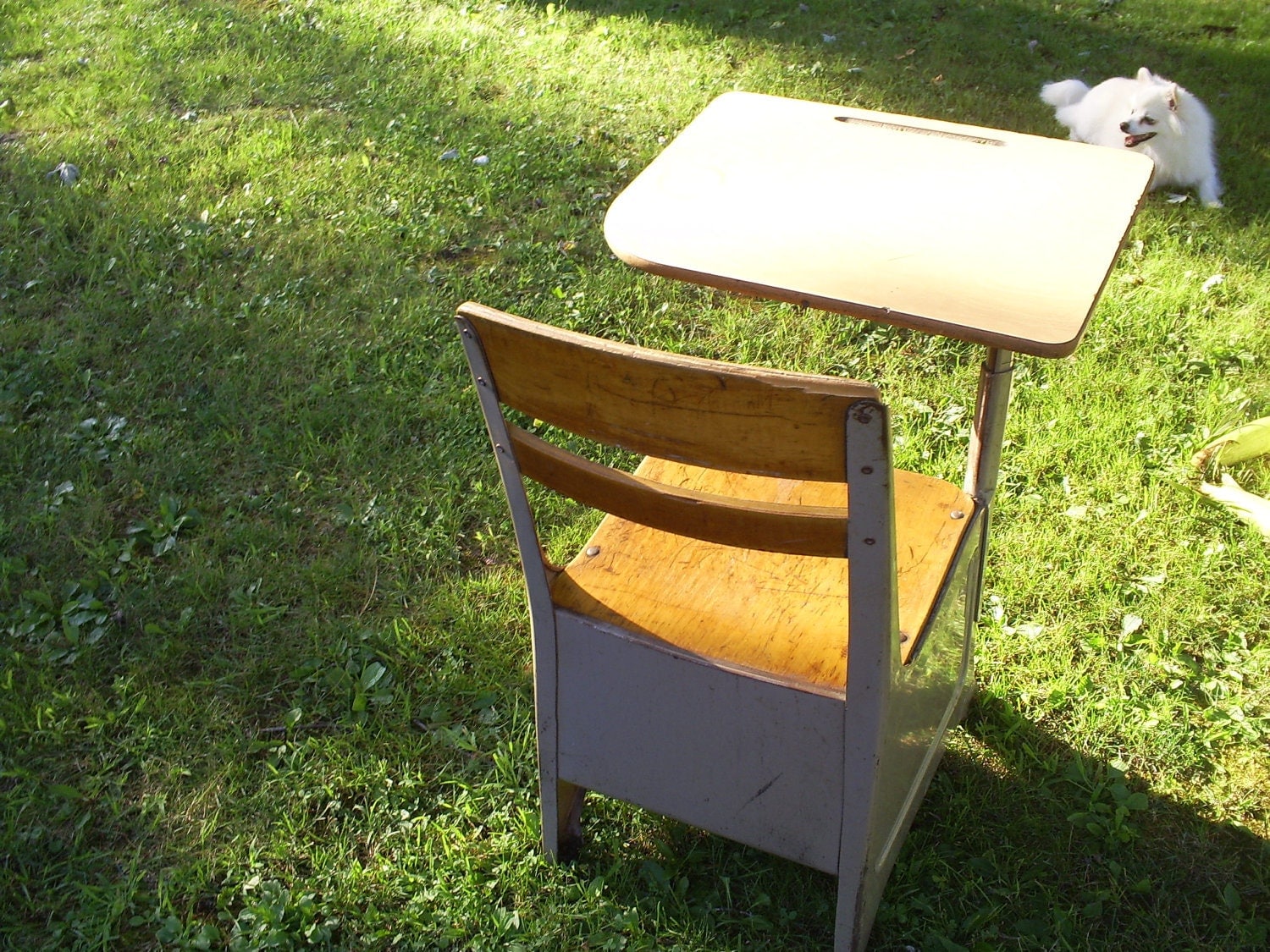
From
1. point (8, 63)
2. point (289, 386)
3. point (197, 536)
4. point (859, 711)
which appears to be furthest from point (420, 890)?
point (8, 63)

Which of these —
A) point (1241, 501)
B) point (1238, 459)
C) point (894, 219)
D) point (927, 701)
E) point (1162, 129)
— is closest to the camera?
point (894, 219)

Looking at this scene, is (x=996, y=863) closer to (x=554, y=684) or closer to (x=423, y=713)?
(x=554, y=684)

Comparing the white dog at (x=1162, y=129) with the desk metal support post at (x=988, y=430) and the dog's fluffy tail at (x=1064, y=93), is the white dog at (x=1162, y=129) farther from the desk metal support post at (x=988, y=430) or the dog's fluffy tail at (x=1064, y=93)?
the desk metal support post at (x=988, y=430)

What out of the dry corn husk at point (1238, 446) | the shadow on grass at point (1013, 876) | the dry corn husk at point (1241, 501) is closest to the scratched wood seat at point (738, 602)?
the shadow on grass at point (1013, 876)

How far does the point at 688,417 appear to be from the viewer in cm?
122

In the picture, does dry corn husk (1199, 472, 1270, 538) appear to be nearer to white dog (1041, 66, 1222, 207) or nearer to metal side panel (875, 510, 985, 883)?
metal side panel (875, 510, 985, 883)

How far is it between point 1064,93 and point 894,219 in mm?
3265

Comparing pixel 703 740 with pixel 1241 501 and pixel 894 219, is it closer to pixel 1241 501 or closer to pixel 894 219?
pixel 894 219

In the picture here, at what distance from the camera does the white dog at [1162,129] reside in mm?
3842

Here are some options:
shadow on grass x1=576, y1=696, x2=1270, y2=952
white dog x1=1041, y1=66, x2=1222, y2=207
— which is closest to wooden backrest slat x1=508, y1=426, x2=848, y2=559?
shadow on grass x1=576, y1=696, x2=1270, y2=952

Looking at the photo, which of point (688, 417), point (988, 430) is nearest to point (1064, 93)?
point (988, 430)

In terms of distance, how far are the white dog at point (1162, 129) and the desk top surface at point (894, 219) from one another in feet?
7.70

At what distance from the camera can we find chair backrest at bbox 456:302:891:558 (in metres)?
1.15

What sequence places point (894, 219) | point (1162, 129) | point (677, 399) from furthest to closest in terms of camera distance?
point (1162, 129), point (894, 219), point (677, 399)
